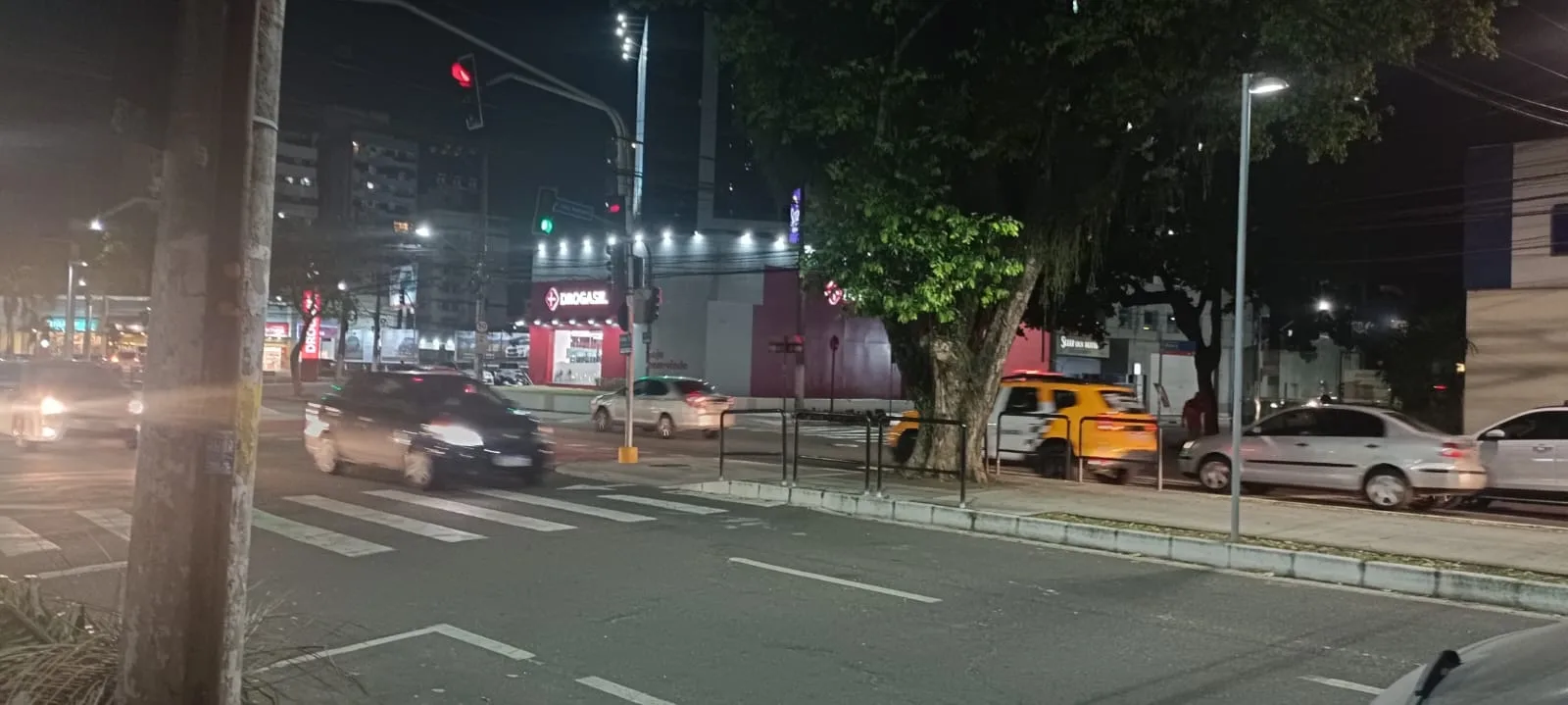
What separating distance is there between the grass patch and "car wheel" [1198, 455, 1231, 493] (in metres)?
5.74

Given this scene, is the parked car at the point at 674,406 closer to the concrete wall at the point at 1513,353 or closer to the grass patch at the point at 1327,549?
the grass patch at the point at 1327,549

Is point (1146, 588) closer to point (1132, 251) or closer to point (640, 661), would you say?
point (640, 661)

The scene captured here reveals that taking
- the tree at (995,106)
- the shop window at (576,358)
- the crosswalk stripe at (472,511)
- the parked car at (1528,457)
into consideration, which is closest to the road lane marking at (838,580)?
the crosswalk stripe at (472,511)

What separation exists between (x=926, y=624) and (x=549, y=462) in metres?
9.20

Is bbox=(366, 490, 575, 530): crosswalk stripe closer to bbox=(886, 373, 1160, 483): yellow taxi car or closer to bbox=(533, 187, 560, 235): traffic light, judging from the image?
bbox=(533, 187, 560, 235): traffic light

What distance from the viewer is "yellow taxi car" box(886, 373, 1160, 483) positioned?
59.3 feet

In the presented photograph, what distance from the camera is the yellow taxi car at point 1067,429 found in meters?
18.1

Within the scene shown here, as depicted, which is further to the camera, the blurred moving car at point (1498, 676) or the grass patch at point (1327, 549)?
the grass patch at point (1327, 549)

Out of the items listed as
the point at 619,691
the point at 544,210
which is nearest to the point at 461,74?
the point at 544,210

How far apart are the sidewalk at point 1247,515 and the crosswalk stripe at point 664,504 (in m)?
1.87

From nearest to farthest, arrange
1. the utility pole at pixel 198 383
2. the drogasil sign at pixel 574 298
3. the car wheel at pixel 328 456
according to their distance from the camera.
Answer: the utility pole at pixel 198 383
the car wheel at pixel 328 456
the drogasil sign at pixel 574 298

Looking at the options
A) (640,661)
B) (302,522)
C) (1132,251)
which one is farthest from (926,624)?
(1132,251)

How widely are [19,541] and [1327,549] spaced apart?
12.6m

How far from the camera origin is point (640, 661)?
6.60 meters
